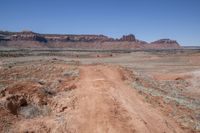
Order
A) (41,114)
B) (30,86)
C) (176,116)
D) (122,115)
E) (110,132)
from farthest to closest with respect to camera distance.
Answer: (30,86) < (176,116) < (41,114) < (122,115) < (110,132)

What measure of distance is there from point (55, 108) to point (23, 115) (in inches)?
81.4

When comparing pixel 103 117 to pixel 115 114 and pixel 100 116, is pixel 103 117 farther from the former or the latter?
pixel 115 114

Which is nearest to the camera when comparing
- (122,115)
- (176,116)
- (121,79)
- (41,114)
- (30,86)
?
(122,115)

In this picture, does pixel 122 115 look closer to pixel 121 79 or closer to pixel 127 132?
pixel 127 132

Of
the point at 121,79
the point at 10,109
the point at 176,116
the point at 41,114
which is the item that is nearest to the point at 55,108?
the point at 41,114

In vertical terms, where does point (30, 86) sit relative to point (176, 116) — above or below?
above

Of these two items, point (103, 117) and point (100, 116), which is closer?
point (103, 117)

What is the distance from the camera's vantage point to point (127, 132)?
43.0 ft

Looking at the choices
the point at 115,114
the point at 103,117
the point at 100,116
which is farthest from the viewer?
the point at 115,114

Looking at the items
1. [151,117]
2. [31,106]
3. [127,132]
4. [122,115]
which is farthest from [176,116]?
[31,106]

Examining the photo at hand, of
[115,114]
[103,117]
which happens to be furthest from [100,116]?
[115,114]

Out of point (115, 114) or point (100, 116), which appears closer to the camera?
point (100, 116)

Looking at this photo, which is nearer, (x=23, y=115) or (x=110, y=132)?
(x=110, y=132)

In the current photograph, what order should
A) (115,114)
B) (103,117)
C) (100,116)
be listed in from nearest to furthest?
Answer: (103,117) → (100,116) → (115,114)
